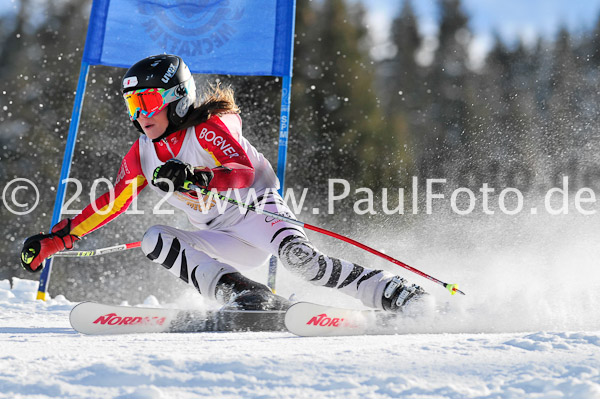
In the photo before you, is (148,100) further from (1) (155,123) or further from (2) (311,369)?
(2) (311,369)

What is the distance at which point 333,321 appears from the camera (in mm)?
2785

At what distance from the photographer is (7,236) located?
1466 centimetres

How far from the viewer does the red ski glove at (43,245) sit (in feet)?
10.7

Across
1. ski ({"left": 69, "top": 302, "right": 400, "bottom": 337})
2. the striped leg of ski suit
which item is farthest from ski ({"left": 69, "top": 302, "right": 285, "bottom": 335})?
the striped leg of ski suit

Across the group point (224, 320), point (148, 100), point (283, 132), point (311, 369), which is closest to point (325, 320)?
point (224, 320)

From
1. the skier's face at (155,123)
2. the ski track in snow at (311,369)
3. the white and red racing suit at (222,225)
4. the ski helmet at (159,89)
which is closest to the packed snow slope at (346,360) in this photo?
the ski track in snow at (311,369)

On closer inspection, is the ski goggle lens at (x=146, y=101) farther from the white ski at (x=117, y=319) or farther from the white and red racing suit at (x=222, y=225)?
the white ski at (x=117, y=319)

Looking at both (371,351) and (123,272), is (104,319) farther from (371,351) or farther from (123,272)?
(123,272)

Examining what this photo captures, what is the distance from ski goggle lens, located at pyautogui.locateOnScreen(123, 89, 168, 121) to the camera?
3303mm

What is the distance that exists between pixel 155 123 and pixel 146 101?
0.12 meters

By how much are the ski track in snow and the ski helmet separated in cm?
144

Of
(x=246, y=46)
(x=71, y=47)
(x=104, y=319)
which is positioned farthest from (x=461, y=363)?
(x=71, y=47)

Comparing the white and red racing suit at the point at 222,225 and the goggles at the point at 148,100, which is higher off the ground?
the goggles at the point at 148,100

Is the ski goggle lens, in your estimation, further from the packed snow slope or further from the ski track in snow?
the ski track in snow
